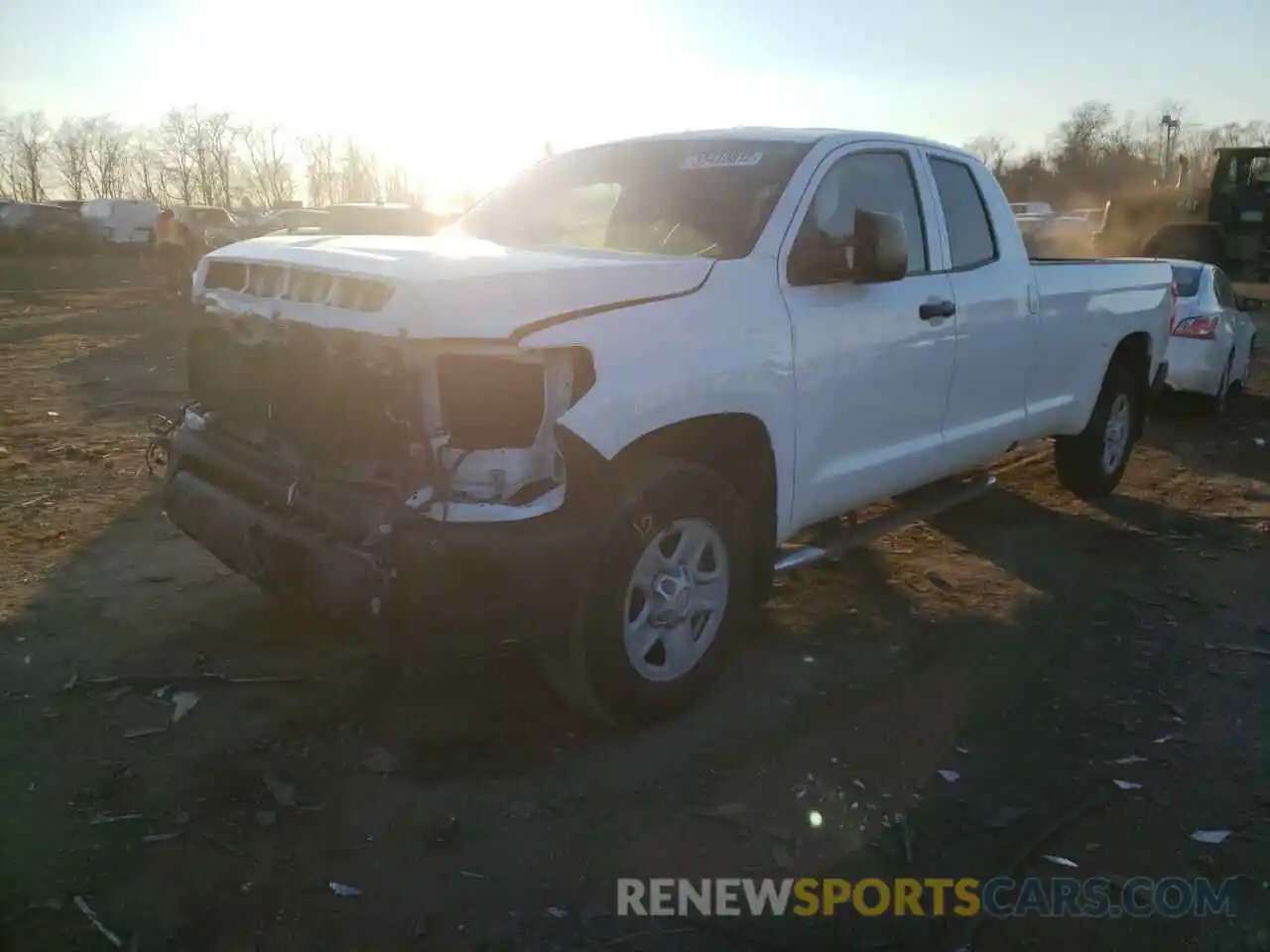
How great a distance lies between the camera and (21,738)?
3721mm

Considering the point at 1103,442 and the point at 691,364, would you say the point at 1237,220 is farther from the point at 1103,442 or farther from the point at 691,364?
the point at 691,364

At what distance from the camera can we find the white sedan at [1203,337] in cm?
975

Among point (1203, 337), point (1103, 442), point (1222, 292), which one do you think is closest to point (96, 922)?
point (1103, 442)

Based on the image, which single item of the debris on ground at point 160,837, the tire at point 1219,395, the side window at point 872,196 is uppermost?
the side window at point 872,196

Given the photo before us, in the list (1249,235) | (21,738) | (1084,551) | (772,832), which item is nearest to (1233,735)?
(772,832)

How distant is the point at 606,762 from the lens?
367 cm

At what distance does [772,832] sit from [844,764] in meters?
0.50

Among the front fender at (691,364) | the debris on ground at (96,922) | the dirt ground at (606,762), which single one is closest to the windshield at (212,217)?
the dirt ground at (606,762)

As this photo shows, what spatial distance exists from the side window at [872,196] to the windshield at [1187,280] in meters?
6.26

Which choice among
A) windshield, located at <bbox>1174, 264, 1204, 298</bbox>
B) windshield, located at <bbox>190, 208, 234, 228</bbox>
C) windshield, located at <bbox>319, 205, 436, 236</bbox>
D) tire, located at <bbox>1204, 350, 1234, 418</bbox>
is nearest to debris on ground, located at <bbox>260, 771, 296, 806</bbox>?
tire, located at <bbox>1204, 350, 1234, 418</bbox>

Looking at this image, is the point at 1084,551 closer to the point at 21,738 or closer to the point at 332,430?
the point at 332,430

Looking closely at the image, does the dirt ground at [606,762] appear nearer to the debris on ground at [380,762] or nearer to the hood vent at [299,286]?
the debris on ground at [380,762]

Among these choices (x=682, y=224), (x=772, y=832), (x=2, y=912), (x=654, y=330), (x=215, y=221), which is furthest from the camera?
(x=215, y=221)

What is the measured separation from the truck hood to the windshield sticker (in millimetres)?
698
